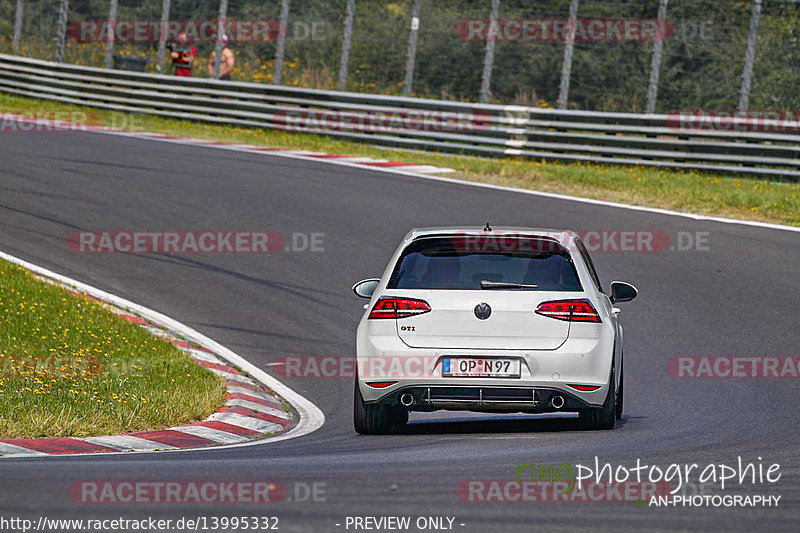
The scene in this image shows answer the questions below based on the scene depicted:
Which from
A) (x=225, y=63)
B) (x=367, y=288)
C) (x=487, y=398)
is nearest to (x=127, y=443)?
(x=367, y=288)

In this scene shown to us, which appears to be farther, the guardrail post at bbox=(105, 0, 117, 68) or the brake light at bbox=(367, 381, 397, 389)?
the guardrail post at bbox=(105, 0, 117, 68)

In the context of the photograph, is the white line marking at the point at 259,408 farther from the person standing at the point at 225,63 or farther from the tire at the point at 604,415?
the person standing at the point at 225,63

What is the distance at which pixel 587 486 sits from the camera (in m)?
6.68

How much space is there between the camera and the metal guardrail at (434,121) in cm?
2248

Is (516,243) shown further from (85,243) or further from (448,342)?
(85,243)

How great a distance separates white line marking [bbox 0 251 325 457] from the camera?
9.66 metres

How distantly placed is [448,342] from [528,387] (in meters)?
0.61

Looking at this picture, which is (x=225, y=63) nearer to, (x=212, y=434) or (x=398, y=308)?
(x=212, y=434)

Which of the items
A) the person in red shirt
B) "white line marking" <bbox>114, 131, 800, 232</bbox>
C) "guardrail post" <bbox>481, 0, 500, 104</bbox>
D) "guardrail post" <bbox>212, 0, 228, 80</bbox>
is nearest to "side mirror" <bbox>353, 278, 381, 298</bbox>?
"white line marking" <bbox>114, 131, 800, 232</bbox>

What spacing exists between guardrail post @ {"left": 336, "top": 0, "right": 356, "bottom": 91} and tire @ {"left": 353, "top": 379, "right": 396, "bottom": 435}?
64.3 feet

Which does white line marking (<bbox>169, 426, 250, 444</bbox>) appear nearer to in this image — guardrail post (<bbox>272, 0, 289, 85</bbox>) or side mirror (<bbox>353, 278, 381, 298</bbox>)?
side mirror (<bbox>353, 278, 381, 298</bbox>)

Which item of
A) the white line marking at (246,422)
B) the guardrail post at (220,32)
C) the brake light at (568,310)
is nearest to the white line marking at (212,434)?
the white line marking at (246,422)

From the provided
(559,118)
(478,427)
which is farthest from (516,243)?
(559,118)

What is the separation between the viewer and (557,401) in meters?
8.56
